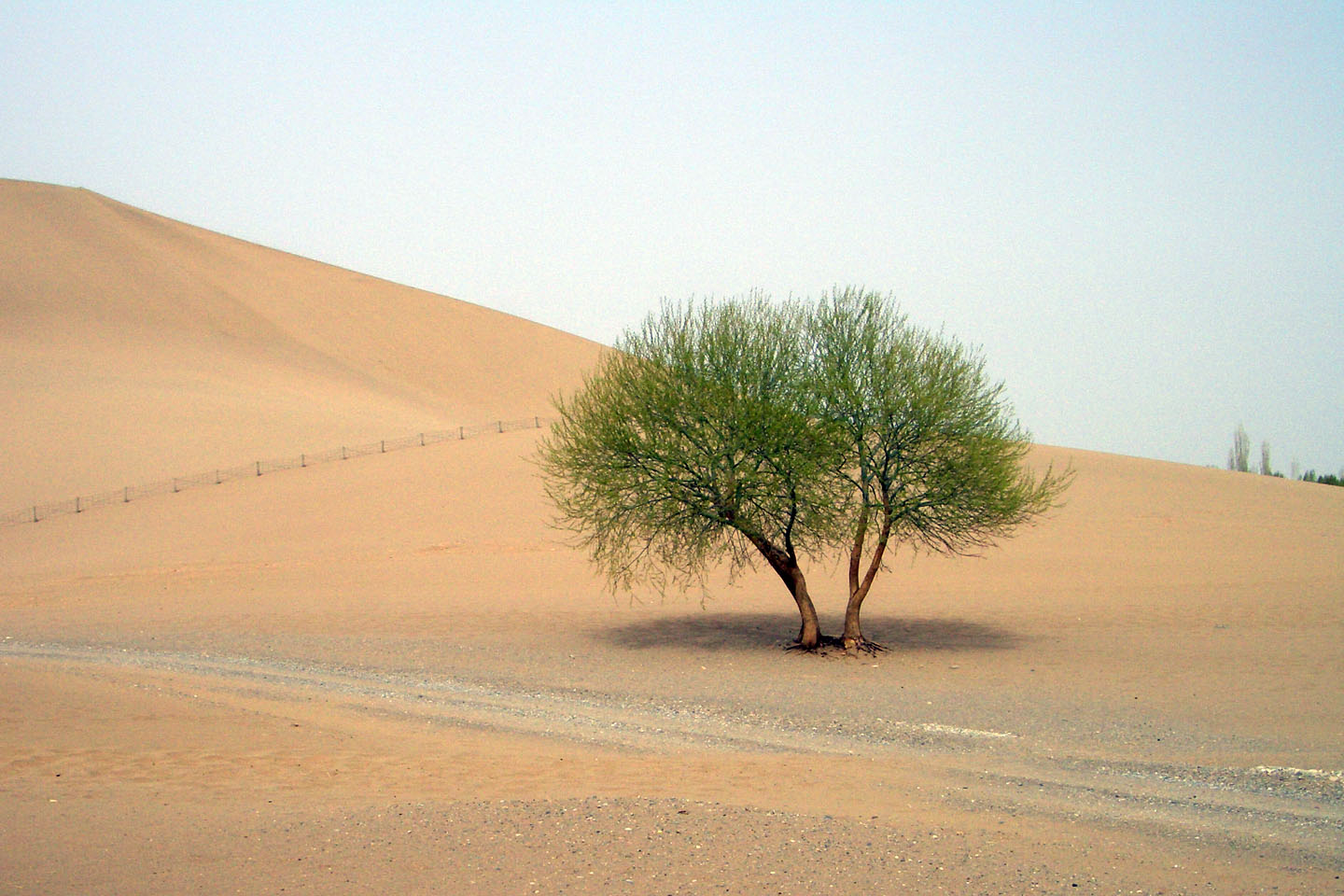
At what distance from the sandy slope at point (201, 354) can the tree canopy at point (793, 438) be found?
29411 mm

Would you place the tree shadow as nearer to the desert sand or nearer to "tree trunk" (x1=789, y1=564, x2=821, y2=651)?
the desert sand

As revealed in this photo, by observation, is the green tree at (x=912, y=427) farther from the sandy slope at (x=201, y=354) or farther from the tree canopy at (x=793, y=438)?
the sandy slope at (x=201, y=354)

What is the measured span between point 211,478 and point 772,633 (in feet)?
92.4

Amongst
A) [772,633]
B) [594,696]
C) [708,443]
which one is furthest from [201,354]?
[594,696]

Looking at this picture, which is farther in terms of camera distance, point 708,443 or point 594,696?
point 708,443

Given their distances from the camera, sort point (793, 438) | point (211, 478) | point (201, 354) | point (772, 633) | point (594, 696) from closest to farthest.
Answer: point (594, 696) → point (793, 438) → point (772, 633) → point (211, 478) → point (201, 354)

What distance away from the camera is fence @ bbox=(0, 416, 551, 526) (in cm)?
3709

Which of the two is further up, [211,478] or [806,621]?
[211,478]

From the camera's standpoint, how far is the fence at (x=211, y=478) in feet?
122

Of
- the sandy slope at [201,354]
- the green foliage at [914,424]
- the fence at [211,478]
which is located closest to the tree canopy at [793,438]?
the green foliage at [914,424]

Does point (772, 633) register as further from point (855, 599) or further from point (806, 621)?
point (855, 599)

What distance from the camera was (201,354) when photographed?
66500 mm

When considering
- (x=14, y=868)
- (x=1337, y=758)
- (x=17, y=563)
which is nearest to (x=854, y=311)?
(x=1337, y=758)

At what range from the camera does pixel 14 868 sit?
7059 mm
